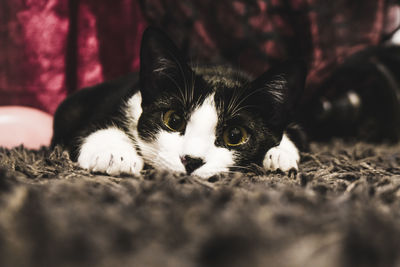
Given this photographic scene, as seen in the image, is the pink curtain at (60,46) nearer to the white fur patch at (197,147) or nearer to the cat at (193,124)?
the cat at (193,124)

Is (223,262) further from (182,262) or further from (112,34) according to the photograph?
(112,34)

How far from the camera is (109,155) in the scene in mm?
665

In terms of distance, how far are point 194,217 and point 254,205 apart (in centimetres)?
9

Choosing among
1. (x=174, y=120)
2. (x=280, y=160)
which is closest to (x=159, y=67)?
(x=174, y=120)

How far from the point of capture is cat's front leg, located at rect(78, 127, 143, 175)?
64 centimetres

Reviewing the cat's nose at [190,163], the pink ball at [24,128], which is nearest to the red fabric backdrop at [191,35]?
the pink ball at [24,128]

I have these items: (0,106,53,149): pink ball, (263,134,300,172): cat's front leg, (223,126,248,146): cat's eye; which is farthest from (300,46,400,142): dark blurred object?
(0,106,53,149): pink ball

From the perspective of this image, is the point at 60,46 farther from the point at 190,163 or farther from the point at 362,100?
the point at 362,100

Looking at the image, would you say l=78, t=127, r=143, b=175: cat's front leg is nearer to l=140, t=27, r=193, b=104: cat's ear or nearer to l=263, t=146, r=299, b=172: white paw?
l=140, t=27, r=193, b=104: cat's ear

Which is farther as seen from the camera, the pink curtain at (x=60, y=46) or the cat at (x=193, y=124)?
the pink curtain at (x=60, y=46)

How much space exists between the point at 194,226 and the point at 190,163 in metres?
0.30

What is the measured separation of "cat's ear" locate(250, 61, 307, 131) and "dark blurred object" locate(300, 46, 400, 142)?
574mm

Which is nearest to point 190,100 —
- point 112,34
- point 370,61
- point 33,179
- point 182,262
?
point 33,179

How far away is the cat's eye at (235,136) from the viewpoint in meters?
0.71
